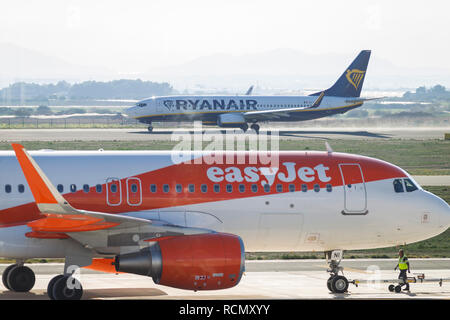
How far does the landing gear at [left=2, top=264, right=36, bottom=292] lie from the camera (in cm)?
1883

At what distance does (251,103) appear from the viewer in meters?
78.9

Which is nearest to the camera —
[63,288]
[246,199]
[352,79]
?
[63,288]

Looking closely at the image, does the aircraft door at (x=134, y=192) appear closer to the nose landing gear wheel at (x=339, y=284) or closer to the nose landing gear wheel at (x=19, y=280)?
the nose landing gear wheel at (x=19, y=280)

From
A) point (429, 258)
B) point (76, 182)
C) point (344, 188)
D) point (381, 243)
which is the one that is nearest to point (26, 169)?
point (76, 182)

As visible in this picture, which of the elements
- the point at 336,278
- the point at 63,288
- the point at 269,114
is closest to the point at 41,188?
the point at 63,288

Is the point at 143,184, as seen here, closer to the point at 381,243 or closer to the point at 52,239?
the point at 52,239

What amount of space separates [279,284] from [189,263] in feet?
16.5

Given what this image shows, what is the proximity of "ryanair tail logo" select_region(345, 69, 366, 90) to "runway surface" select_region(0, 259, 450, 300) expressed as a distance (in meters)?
57.6

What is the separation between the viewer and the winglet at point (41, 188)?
1527 cm

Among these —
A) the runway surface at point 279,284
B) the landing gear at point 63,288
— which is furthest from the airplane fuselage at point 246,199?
the runway surface at point 279,284

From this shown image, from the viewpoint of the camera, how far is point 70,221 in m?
16.0

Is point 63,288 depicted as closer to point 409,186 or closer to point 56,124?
point 409,186

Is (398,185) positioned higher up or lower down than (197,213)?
higher up

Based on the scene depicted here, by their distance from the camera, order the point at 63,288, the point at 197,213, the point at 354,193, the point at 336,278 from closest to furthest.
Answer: the point at 63,288 → the point at 197,213 → the point at 354,193 → the point at 336,278
